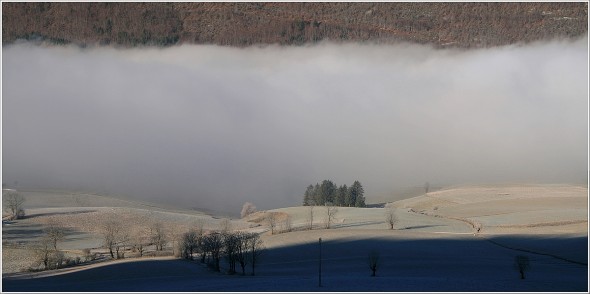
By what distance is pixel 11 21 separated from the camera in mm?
119438

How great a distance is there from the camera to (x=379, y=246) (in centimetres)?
4681

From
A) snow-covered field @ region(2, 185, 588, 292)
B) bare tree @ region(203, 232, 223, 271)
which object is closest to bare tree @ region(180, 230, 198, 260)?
bare tree @ region(203, 232, 223, 271)

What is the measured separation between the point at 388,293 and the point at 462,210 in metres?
45.9

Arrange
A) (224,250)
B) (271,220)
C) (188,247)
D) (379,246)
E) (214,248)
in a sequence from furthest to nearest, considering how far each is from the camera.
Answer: (271,220) < (379,246) < (188,247) < (224,250) < (214,248)

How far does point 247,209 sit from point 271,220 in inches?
441

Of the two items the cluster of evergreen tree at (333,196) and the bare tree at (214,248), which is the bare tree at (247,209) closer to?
the cluster of evergreen tree at (333,196)

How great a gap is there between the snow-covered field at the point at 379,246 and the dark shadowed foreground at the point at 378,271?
52 millimetres

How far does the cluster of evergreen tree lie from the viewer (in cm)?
8125

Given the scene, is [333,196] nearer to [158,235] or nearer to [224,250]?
[158,235]

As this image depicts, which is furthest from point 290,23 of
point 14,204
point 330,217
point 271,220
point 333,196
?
point 14,204

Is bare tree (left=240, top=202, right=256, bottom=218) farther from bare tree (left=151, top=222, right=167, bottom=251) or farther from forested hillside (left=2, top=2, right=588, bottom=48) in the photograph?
forested hillside (left=2, top=2, right=588, bottom=48)

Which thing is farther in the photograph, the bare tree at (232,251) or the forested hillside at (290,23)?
the forested hillside at (290,23)

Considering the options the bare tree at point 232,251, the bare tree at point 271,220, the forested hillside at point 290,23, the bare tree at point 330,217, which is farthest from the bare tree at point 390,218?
the forested hillside at point 290,23

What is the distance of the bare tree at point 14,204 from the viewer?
210ft
